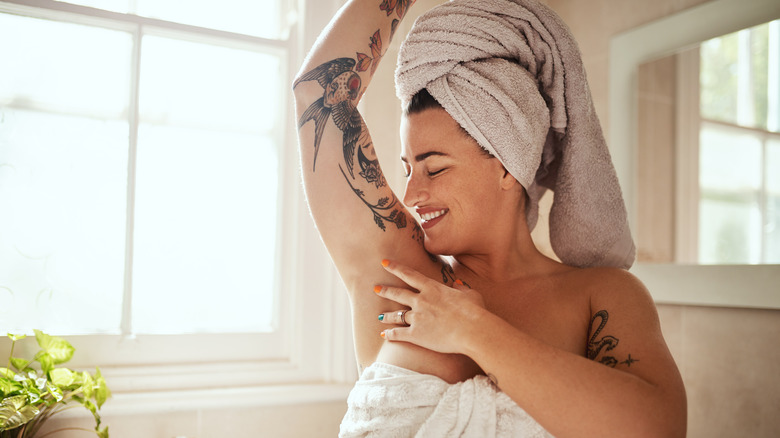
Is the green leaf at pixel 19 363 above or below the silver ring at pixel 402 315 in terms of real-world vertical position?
below

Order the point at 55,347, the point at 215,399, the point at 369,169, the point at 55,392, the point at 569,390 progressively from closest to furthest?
the point at 569,390
the point at 369,169
the point at 55,392
the point at 55,347
the point at 215,399

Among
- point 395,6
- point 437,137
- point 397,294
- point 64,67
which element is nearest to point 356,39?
point 395,6

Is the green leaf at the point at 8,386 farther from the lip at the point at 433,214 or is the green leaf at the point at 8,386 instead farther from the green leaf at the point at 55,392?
the lip at the point at 433,214

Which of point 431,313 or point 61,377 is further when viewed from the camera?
point 61,377

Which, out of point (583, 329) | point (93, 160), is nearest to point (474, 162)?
point (583, 329)

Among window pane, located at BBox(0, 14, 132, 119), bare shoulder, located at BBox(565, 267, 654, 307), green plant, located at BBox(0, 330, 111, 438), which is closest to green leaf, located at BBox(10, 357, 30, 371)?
green plant, located at BBox(0, 330, 111, 438)

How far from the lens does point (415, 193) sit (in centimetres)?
105

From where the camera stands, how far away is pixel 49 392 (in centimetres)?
133

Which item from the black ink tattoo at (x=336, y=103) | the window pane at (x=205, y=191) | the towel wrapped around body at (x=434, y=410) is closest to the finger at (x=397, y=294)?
the towel wrapped around body at (x=434, y=410)

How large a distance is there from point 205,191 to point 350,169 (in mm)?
926

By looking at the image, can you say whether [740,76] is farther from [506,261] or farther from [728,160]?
[506,261]

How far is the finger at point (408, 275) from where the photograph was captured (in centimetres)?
96

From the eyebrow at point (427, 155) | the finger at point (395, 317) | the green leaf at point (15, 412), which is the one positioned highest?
the eyebrow at point (427, 155)

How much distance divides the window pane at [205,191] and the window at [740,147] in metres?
1.25
